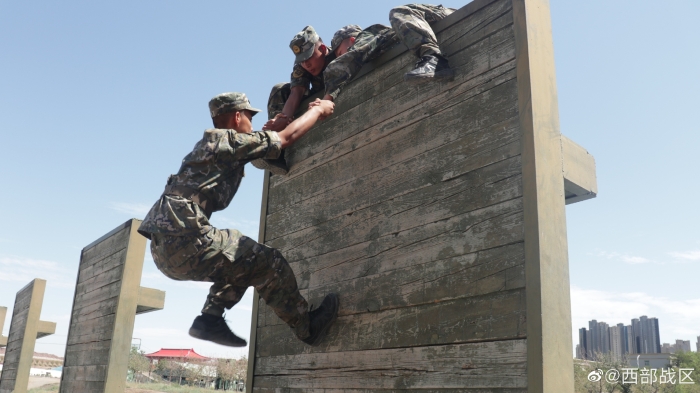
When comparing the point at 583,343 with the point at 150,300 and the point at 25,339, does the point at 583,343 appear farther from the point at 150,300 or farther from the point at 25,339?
the point at 150,300

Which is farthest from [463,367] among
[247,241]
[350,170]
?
[350,170]

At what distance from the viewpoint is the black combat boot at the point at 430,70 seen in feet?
10.1

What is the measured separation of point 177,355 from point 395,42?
57496mm

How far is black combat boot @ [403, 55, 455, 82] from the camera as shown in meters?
3.07

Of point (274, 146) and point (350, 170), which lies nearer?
point (274, 146)

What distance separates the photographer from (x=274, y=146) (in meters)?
3.11

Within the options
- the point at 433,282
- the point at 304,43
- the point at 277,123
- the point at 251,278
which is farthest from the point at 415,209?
the point at 304,43

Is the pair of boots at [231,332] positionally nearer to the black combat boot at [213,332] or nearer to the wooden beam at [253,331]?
the black combat boot at [213,332]

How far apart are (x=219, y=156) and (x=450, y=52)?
54.9 inches

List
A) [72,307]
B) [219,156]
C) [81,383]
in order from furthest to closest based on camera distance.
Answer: [72,307]
[81,383]
[219,156]

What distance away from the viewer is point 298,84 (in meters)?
4.32

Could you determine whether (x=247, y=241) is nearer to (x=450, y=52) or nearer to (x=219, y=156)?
(x=219, y=156)

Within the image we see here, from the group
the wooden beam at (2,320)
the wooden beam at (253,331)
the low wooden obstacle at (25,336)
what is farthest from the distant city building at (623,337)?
the wooden beam at (253,331)

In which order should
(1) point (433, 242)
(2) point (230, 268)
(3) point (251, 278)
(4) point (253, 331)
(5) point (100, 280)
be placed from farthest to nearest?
(5) point (100, 280), (4) point (253, 331), (3) point (251, 278), (2) point (230, 268), (1) point (433, 242)
